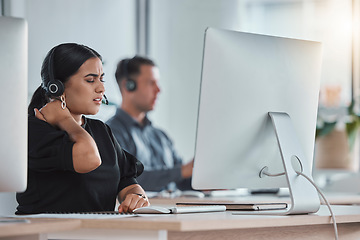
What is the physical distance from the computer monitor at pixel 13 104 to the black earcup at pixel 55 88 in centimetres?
47

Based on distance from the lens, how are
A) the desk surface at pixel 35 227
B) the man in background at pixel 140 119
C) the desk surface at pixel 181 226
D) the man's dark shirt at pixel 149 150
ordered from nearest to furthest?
the desk surface at pixel 35 227
the desk surface at pixel 181 226
the man's dark shirt at pixel 149 150
the man in background at pixel 140 119

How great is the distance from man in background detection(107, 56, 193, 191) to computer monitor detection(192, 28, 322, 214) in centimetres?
188

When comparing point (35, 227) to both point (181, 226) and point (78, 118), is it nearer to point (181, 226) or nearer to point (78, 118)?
point (181, 226)

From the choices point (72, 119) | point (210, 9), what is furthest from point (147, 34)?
point (72, 119)

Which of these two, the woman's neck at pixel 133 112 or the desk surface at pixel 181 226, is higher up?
the desk surface at pixel 181 226

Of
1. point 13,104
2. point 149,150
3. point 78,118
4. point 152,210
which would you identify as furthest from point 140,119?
point 13,104

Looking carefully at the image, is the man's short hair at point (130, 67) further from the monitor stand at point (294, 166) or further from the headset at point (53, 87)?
the monitor stand at point (294, 166)

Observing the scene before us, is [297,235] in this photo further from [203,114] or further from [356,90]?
[356,90]

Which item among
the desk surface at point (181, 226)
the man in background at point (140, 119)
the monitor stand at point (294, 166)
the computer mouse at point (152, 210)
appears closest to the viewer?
the desk surface at point (181, 226)

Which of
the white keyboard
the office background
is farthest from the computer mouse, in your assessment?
the office background

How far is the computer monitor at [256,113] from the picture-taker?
1.65m

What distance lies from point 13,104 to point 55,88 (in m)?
0.51

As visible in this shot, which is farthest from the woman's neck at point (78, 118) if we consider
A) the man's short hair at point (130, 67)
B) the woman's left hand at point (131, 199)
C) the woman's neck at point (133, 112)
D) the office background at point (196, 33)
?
the office background at point (196, 33)

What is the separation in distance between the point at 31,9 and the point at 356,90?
284cm
